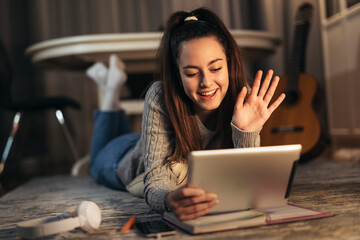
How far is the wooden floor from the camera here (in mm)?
821

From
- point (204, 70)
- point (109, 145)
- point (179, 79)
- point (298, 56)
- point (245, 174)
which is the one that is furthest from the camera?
point (298, 56)

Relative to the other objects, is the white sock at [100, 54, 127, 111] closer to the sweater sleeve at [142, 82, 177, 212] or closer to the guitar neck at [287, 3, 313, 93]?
the sweater sleeve at [142, 82, 177, 212]

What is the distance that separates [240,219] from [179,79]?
0.46 m

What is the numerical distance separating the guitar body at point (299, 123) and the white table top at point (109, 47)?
314 mm

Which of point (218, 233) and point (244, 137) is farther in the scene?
point (244, 137)

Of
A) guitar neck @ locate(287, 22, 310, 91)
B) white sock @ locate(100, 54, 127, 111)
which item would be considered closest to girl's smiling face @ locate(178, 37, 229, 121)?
white sock @ locate(100, 54, 127, 111)

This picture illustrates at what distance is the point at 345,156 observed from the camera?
2135 millimetres

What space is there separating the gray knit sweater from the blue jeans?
1.59ft

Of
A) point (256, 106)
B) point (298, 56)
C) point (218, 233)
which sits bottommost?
point (218, 233)

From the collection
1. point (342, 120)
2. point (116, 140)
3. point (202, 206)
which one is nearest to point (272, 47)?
point (342, 120)

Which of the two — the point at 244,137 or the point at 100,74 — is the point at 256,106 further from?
the point at 100,74

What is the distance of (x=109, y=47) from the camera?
2076 millimetres

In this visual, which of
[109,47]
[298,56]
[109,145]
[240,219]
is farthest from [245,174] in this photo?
[298,56]

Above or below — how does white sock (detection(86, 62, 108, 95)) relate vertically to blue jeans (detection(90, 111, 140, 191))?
above
